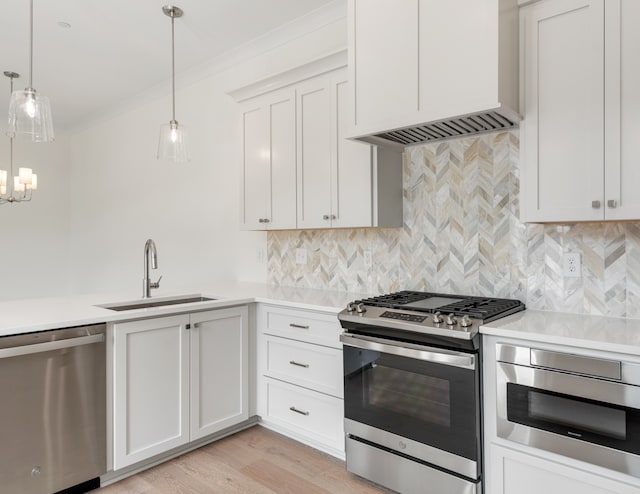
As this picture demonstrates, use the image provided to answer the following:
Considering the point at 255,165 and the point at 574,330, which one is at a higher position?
the point at 255,165

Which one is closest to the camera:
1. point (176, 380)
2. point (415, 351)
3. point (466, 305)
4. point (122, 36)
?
point (415, 351)

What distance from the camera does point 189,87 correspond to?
13.8 ft

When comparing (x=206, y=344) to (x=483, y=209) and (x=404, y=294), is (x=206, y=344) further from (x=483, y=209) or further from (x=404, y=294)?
(x=483, y=209)

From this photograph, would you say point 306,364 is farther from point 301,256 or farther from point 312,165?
point 312,165

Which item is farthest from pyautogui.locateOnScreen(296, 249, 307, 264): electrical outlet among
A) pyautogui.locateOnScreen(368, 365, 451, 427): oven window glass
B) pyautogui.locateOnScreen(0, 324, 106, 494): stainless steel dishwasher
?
pyautogui.locateOnScreen(0, 324, 106, 494): stainless steel dishwasher

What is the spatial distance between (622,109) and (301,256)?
85.7 inches

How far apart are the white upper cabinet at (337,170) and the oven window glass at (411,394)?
0.88 meters

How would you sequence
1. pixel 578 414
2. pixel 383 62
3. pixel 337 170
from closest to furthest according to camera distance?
1. pixel 578 414
2. pixel 383 62
3. pixel 337 170

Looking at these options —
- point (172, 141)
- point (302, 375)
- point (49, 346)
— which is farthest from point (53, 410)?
point (172, 141)

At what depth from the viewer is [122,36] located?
3436mm

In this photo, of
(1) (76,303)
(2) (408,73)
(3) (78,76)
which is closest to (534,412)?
(2) (408,73)

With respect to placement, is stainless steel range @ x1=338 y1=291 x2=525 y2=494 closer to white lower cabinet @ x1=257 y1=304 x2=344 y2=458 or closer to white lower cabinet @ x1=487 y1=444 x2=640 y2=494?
white lower cabinet @ x1=487 y1=444 x2=640 y2=494

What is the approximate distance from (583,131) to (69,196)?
20.9 feet

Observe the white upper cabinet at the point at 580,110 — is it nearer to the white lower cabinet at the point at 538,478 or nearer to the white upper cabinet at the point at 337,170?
the white upper cabinet at the point at 337,170
